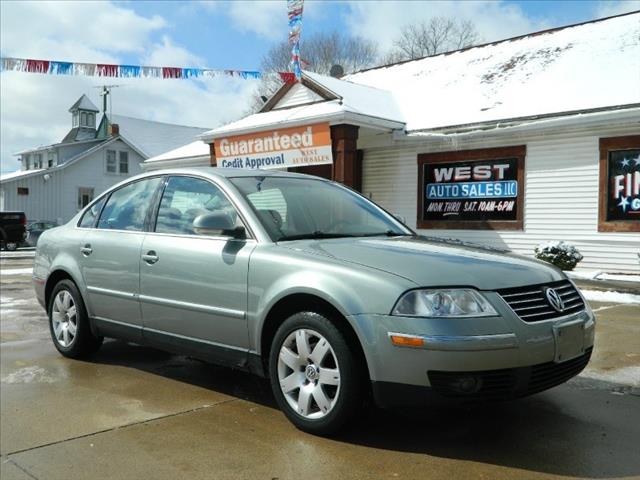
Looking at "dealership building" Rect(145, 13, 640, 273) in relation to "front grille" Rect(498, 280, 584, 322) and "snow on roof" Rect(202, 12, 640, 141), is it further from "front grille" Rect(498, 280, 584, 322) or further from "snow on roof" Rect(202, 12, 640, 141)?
"front grille" Rect(498, 280, 584, 322)

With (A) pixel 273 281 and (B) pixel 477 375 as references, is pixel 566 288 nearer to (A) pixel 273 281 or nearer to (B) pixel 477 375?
(B) pixel 477 375

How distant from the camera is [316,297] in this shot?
345 centimetres

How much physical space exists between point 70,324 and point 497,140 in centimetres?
1042

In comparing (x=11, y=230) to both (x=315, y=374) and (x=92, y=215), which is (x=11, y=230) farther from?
(x=315, y=374)

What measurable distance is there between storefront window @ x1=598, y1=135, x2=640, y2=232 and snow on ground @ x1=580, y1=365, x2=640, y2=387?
7757 mm

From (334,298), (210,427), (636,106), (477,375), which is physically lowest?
(210,427)

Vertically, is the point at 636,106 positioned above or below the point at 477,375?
above

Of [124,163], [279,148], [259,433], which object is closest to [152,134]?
[124,163]

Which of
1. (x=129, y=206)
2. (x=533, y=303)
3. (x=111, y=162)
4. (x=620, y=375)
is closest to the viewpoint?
(x=533, y=303)

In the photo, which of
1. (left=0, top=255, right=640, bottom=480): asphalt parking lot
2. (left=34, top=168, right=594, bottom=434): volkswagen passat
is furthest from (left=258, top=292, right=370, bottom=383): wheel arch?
(left=0, top=255, right=640, bottom=480): asphalt parking lot

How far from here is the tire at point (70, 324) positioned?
517cm

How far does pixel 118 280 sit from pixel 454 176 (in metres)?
10.7

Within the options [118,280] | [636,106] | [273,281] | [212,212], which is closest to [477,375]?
[273,281]

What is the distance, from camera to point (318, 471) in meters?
3.00
